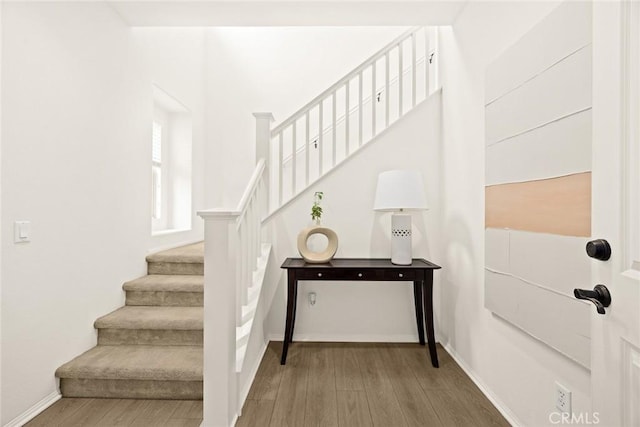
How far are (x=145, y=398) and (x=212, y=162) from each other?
9.35 feet

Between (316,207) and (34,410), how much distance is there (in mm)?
2130

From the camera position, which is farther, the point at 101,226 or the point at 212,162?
the point at 212,162

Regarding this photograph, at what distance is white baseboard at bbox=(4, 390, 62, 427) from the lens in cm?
177

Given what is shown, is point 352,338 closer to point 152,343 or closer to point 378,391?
point 378,391

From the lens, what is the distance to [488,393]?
6.79ft

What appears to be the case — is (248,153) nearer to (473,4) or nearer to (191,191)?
(191,191)

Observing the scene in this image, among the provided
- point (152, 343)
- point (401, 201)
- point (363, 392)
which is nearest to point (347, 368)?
point (363, 392)

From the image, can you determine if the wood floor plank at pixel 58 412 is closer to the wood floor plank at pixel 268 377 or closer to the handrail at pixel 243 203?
the wood floor plank at pixel 268 377

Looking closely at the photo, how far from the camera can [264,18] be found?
2.73m

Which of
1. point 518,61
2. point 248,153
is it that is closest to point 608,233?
point 518,61

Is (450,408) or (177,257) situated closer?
(450,408)

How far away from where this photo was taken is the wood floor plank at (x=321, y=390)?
6.10 ft

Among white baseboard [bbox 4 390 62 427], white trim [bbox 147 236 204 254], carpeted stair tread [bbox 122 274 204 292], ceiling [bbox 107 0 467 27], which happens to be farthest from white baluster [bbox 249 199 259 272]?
ceiling [bbox 107 0 467 27]

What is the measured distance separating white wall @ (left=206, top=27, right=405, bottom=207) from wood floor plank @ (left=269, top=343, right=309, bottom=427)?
2.25 metres
